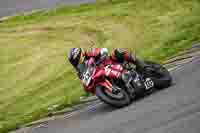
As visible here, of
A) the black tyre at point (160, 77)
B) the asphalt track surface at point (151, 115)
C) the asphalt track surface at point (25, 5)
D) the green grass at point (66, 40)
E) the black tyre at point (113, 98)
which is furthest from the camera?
the asphalt track surface at point (25, 5)

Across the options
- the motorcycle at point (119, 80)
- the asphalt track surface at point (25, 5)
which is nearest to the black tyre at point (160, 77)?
the motorcycle at point (119, 80)

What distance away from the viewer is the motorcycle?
13.4 metres

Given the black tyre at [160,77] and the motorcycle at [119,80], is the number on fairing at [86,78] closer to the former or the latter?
the motorcycle at [119,80]

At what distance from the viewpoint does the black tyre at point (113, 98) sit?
526 inches

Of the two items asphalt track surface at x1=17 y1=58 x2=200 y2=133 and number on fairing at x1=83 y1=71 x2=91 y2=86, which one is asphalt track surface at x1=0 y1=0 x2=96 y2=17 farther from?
number on fairing at x1=83 y1=71 x2=91 y2=86

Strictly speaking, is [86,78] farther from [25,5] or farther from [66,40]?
[25,5]

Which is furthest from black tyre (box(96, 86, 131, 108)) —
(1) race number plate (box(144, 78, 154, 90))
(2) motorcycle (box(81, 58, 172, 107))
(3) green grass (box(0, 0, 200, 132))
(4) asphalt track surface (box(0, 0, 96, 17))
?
(4) asphalt track surface (box(0, 0, 96, 17))

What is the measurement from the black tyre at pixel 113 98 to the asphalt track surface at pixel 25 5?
15.0 metres

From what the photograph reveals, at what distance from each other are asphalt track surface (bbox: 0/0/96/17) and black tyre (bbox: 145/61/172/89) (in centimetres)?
1410

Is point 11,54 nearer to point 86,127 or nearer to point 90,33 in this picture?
point 90,33

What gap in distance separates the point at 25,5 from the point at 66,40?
681 centimetres

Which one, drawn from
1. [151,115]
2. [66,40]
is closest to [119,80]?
[151,115]

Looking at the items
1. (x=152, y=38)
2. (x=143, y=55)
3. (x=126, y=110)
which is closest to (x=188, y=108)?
(x=126, y=110)

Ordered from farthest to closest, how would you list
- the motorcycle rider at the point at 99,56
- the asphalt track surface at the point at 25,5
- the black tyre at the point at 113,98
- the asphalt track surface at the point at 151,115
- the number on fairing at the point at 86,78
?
1. the asphalt track surface at the point at 25,5
2. the motorcycle rider at the point at 99,56
3. the number on fairing at the point at 86,78
4. the black tyre at the point at 113,98
5. the asphalt track surface at the point at 151,115
